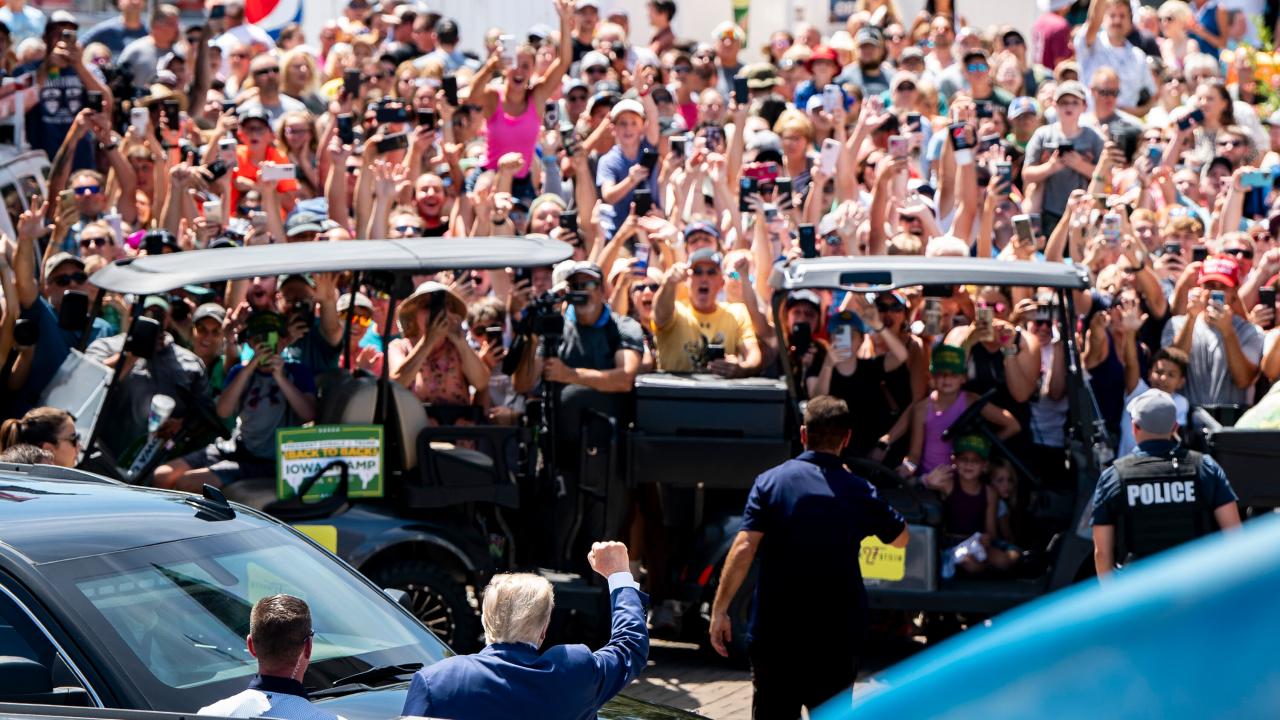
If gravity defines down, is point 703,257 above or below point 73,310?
above

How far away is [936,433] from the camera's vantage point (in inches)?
337

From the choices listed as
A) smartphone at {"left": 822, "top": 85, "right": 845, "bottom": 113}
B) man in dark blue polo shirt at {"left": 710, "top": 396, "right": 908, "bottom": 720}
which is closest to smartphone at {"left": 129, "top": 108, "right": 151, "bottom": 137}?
smartphone at {"left": 822, "top": 85, "right": 845, "bottom": 113}

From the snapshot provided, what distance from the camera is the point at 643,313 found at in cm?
967

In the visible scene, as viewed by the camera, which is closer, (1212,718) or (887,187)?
(1212,718)

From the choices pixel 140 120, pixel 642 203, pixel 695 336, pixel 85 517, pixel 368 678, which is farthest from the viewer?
pixel 140 120

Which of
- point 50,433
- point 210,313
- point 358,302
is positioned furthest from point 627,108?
point 50,433

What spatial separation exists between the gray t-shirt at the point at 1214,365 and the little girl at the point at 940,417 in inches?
47.0

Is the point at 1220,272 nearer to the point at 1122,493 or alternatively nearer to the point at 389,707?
the point at 1122,493

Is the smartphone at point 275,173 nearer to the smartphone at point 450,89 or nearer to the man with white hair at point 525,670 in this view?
the smartphone at point 450,89

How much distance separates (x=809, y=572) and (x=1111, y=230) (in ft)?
16.3

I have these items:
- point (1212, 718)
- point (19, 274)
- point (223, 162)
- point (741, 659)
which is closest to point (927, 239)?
point (741, 659)

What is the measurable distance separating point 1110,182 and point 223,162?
20.8ft

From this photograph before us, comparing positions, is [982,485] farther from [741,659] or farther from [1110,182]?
[1110,182]

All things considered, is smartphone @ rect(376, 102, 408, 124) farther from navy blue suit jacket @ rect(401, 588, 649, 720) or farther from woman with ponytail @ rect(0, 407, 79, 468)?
navy blue suit jacket @ rect(401, 588, 649, 720)
